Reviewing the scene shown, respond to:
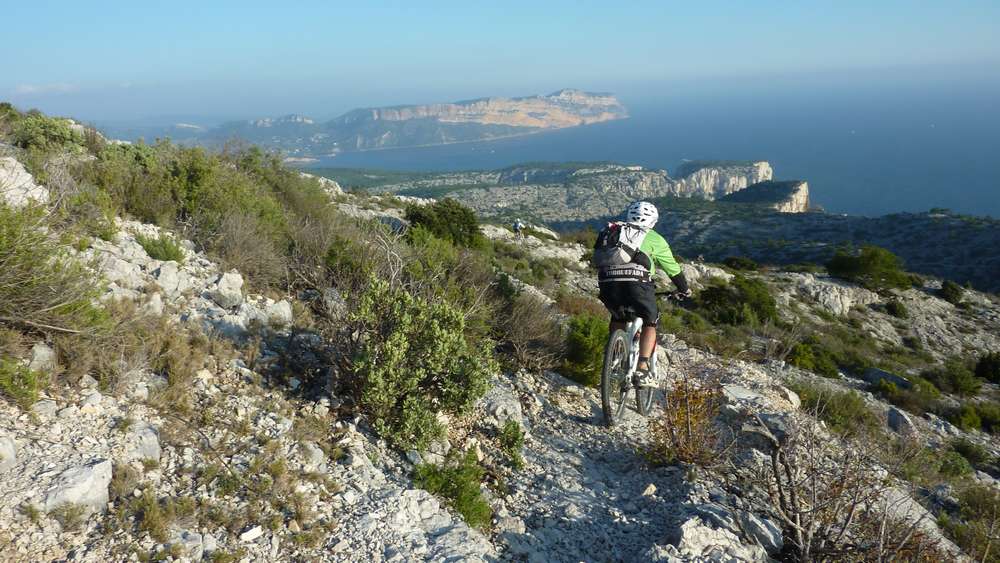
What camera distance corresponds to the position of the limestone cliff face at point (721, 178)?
383 ft

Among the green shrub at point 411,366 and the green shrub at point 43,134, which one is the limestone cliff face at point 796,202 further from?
the green shrub at point 411,366

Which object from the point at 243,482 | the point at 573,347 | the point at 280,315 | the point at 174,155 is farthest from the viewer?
the point at 174,155

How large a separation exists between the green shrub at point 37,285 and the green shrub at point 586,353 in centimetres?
482

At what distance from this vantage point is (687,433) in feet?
16.0

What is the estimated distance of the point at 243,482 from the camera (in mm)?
3219

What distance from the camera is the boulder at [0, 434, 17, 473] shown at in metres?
2.73

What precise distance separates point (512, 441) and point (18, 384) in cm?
351

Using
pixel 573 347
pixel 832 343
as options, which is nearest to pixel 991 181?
pixel 832 343

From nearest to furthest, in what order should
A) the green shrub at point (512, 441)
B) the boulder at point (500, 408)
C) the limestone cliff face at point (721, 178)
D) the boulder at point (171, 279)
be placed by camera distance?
the green shrub at point (512, 441)
the boulder at point (500, 408)
the boulder at point (171, 279)
the limestone cliff face at point (721, 178)

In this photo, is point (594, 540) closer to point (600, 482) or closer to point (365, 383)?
point (600, 482)

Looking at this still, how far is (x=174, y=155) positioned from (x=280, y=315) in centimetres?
497

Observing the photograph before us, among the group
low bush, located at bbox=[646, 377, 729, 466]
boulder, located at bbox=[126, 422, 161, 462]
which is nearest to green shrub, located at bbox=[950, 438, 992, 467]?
low bush, located at bbox=[646, 377, 729, 466]

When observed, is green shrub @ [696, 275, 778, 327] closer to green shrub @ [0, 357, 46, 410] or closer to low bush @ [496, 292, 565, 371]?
low bush @ [496, 292, 565, 371]

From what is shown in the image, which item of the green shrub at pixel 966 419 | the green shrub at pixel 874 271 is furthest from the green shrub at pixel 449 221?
the green shrub at pixel 874 271
